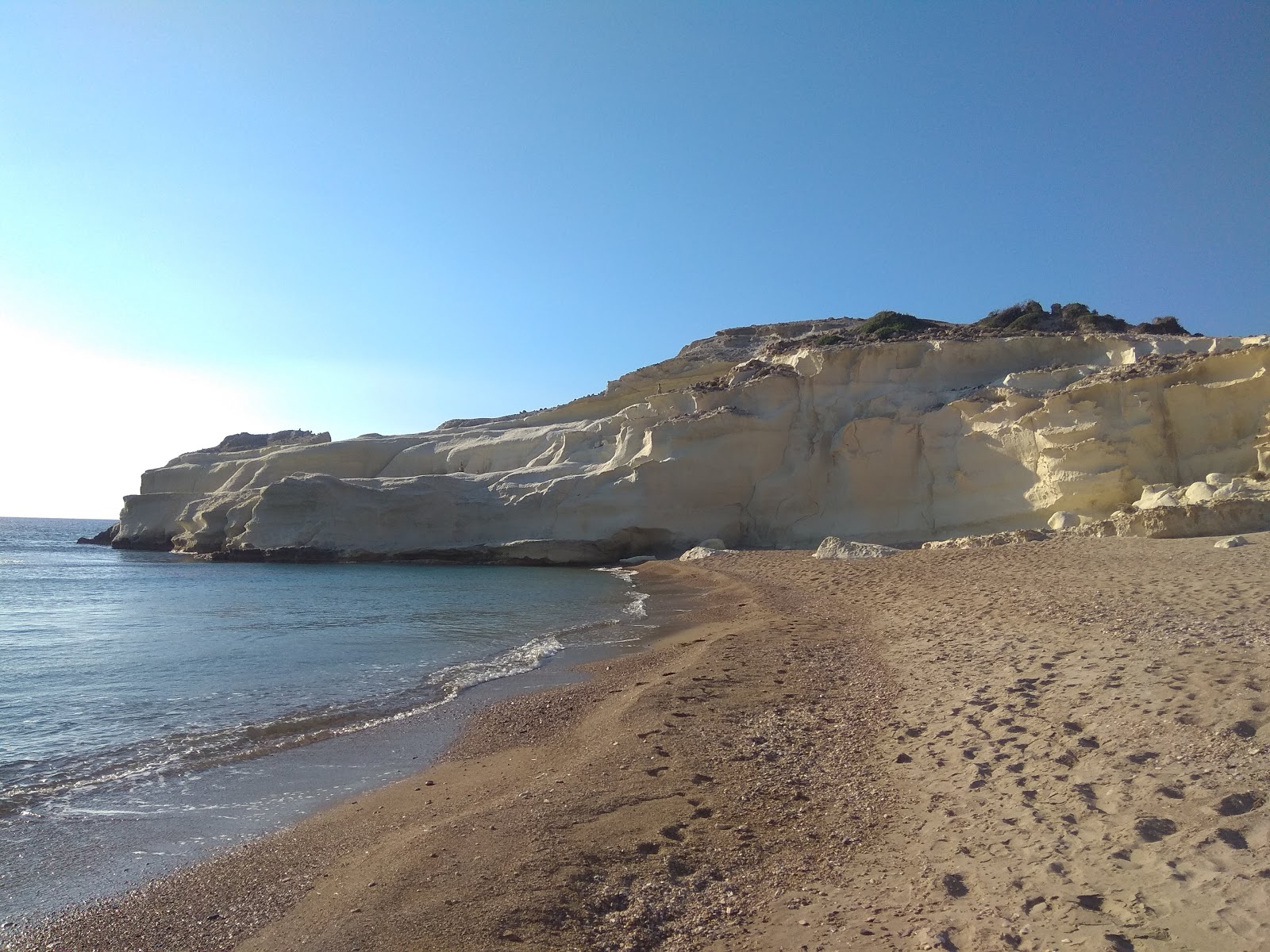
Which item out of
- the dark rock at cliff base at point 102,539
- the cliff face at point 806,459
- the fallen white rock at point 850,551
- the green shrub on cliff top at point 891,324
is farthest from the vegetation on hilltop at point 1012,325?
the dark rock at cliff base at point 102,539

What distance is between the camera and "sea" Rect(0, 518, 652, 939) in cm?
487

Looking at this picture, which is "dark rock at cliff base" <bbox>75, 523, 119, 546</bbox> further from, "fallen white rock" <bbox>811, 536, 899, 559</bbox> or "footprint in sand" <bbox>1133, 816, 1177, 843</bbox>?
"footprint in sand" <bbox>1133, 816, 1177, 843</bbox>

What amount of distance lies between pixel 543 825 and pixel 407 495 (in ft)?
83.6

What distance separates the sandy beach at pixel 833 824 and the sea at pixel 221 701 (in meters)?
0.53

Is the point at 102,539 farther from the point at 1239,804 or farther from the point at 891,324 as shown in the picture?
A: the point at 1239,804

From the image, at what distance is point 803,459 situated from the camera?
981 inches

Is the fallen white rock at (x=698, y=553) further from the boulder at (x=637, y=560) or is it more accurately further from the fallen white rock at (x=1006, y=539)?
the fallen white rock at (x=1006, y=539)

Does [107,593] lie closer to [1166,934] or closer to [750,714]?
[750,714]

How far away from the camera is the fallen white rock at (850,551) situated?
17692 millimetres

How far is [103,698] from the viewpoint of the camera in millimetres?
8336

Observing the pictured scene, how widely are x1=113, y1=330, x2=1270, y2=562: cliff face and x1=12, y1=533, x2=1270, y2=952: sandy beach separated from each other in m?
12.2

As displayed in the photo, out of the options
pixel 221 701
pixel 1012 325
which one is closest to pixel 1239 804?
pixel 221 701

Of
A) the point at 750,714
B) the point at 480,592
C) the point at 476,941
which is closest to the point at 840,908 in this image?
the point at 476,941

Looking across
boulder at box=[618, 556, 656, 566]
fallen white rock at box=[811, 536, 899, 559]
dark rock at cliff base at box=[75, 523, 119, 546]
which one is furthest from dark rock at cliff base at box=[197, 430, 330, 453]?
fallen white rock at box=[811, 536, 899, 559]
